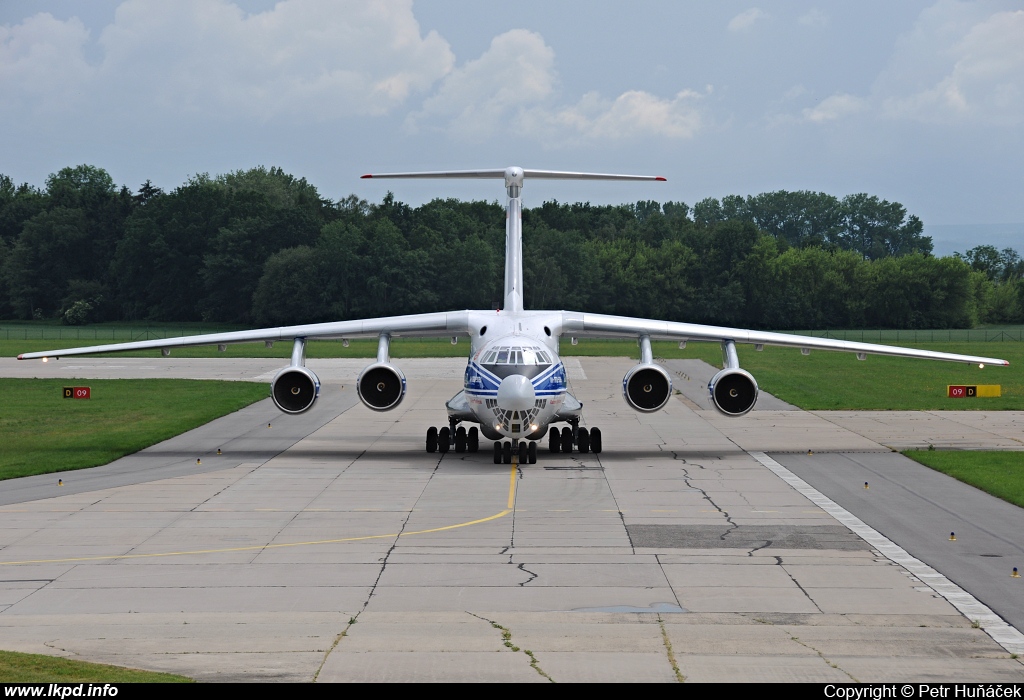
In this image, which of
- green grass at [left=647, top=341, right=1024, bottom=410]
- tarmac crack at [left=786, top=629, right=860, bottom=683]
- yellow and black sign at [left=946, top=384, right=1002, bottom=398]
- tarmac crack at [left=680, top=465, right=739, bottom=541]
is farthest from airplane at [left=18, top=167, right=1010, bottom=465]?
green grass at [left=647, top=341, right=1024, bottom=410]

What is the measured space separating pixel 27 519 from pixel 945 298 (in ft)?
281

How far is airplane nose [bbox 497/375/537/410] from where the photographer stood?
23.8m

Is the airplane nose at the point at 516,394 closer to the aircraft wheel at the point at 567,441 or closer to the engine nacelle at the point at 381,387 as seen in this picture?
the engine nacelle at the point at 381,387

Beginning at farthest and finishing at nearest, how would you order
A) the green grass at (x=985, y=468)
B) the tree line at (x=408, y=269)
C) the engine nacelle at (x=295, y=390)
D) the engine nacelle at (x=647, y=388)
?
the tree line at (x=408, y=269) < the engine nacelle at (x=295, y=390) < the engine nacelle at (x=647, y=388) < the green grass at (x=985, y=468)

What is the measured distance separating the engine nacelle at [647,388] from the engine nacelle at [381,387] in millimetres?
4990

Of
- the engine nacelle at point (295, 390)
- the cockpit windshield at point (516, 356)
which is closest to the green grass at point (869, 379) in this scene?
the cockpit windshield at point (516, 356)

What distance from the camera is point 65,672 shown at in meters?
10.5

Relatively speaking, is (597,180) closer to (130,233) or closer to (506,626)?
(506,626)

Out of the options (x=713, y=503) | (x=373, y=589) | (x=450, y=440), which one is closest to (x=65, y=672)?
(x=373, y=589)

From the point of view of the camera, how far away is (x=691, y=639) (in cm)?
1207

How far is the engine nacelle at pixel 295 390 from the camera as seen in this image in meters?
26.4

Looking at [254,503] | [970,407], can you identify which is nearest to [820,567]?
[254,503]

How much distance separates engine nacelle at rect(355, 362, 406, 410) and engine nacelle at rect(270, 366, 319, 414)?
1194mm

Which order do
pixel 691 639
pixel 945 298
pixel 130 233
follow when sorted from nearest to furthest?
1. pixel 691 639
2. pixel 945 298
3. pixel 130 233
